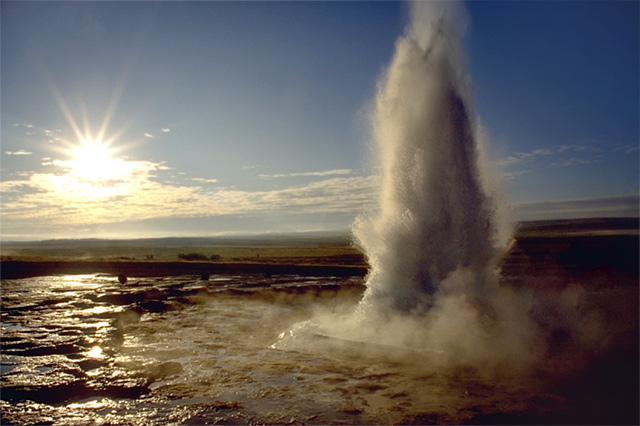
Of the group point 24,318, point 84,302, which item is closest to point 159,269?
point 84,302

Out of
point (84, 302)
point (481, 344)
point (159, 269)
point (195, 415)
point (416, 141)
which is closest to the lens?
point (195, 415)

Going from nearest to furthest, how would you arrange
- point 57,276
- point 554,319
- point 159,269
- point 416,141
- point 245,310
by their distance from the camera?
point 554,319
point 416,141
point 245,310
point 57,276
point 159,269

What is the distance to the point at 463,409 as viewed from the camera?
6.34 metres

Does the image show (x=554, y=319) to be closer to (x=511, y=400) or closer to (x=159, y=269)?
(x=511, y=400)

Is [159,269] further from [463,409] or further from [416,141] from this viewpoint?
[463,409]

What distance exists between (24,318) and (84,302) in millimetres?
3322

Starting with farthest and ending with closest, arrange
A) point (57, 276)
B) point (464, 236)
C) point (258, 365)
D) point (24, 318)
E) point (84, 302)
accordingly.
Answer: point (57, 276)
point (84, 302)
point (24, 318)
point (464, 236)
point (258, 365)

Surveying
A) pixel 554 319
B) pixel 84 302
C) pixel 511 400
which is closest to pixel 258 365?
pixel 511 400

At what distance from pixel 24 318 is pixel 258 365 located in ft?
33.7

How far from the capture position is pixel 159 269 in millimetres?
33500

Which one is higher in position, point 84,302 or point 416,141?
point 416,141

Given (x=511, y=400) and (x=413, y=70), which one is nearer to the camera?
(x=511, y=400)

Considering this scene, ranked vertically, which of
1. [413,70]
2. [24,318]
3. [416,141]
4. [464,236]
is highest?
[413,70]

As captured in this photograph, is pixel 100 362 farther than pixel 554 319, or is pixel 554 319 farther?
pixel 554 319
